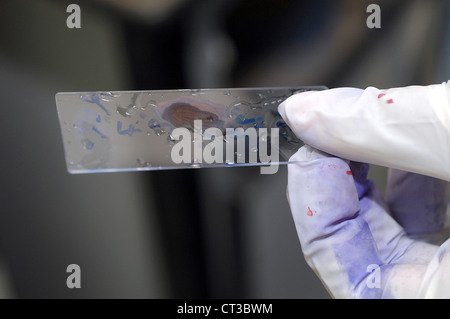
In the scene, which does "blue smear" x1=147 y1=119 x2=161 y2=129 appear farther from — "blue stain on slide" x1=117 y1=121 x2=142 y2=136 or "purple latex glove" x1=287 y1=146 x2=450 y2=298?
"purple latex glove" x1=287 y1=146 x2=450 y2=298

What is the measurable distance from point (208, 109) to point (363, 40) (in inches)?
18.3

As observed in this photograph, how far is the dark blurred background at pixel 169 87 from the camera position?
2.70ft

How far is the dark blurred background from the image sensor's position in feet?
2.70
